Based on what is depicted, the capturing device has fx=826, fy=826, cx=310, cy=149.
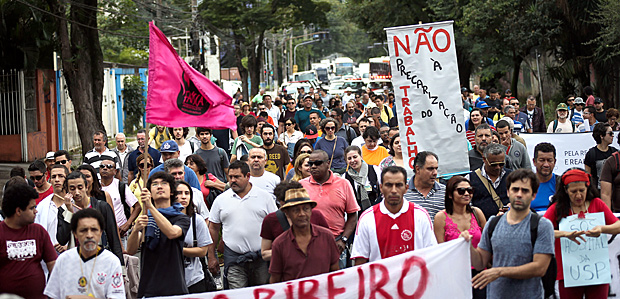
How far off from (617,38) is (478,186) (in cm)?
1704

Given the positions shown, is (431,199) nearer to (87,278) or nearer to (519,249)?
(519,249)

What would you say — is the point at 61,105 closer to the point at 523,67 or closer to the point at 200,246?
the point at 200,246

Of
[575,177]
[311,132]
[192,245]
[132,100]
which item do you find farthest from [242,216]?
[132,100]

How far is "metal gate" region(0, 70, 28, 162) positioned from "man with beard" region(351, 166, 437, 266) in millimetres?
17015

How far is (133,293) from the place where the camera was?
25.5ft

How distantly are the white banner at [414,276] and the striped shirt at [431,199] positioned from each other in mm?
1057

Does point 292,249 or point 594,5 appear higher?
point 594,5

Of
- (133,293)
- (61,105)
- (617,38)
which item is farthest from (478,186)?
(61,105)

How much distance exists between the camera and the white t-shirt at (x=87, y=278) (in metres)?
5.59

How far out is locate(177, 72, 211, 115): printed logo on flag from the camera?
23.9 feet

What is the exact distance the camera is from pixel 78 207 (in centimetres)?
730

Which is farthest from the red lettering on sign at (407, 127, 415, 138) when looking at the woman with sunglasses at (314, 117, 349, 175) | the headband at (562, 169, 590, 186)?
the woman with sunglasses at (314, 117, 349, 175)

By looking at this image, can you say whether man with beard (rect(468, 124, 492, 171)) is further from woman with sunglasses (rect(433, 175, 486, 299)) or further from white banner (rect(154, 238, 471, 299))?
white banner (rect(154, 238, 471, 299))

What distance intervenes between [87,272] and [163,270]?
0.76 metres
